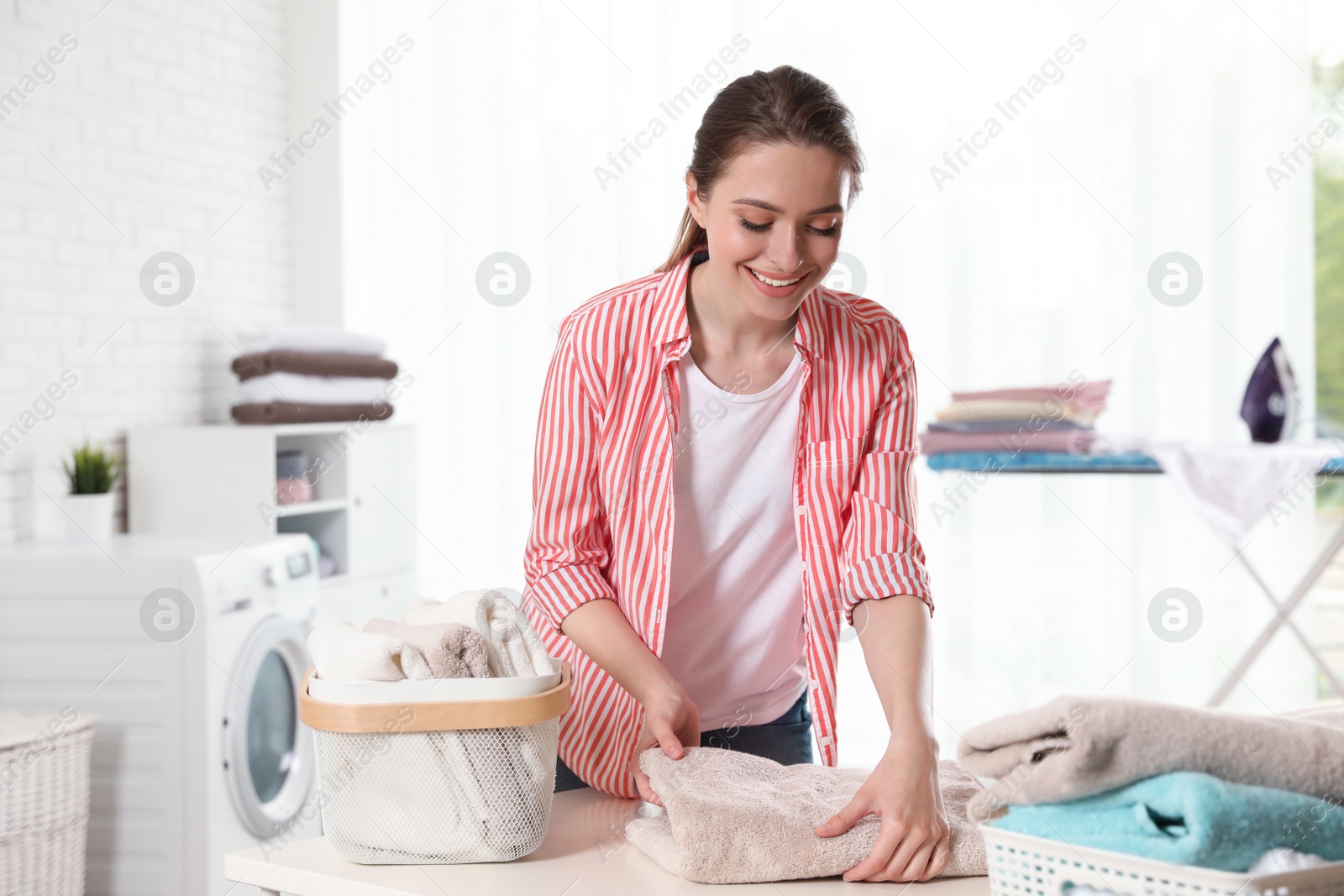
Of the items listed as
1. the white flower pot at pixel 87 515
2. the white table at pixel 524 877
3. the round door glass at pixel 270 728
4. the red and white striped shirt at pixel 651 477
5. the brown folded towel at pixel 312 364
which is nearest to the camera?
the white table at pixel 524 877

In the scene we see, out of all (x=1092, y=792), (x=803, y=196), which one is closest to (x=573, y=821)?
(x=1092, y=792)

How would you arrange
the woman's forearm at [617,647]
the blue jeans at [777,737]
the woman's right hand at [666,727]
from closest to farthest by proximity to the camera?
1. the woman's right hand at [666,727]
2. the woman's forearm at [617,647]
3. the blue jeans at [777,737]

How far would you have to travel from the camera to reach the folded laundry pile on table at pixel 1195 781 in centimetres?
69

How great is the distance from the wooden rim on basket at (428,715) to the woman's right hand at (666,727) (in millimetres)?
165

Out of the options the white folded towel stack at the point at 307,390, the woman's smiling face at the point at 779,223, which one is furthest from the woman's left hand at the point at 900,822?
the white folded towel stack at the point at 307,390

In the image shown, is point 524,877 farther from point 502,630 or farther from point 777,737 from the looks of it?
point 777,737

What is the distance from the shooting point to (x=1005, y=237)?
132 inches

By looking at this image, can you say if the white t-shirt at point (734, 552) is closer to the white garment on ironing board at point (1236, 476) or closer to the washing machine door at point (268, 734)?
the white garment on ironing board at point (1236, 476)

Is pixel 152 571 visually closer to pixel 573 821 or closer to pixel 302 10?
pixel 573 821

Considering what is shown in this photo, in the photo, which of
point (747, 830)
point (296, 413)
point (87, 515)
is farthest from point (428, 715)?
point (296, 413)

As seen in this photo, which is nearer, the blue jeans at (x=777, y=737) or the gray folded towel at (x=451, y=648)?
the gray folded towel at (x=451, y=648)

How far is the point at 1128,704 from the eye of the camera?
27.9 inches

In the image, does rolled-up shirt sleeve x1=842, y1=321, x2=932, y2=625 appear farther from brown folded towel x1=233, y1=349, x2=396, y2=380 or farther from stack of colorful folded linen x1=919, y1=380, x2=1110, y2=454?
brown folded towel x1=233, y1=349, x2=396, y2=380

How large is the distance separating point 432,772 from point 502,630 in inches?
5.5
